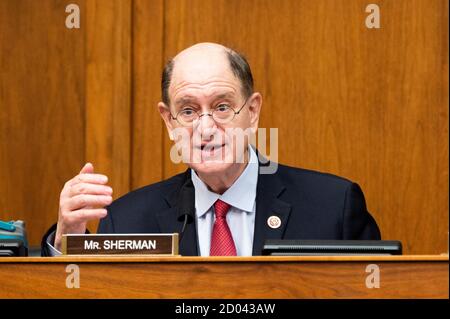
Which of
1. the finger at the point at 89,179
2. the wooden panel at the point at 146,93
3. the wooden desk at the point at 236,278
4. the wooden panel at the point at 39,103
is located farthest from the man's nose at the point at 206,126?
the wooden panel at the point at 39,103

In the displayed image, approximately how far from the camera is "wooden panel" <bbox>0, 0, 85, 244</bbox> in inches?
143

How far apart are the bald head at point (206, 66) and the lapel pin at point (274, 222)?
0.35 meters

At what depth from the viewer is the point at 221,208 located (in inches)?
107

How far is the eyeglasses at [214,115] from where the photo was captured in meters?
2.76

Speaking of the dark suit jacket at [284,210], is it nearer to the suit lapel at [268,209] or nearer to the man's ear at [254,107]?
the suit lapel at [268,209]

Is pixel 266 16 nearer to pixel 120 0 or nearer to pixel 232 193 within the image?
pixel 120 0

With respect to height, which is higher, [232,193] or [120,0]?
[120,0]

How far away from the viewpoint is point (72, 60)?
3656 millimetres

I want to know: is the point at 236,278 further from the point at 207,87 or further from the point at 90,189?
the point at 207,87

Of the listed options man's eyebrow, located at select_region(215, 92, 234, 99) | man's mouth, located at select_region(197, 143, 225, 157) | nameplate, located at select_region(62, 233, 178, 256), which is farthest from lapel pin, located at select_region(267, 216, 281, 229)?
nameplate, located at select_region(62, 233, 178, 256)

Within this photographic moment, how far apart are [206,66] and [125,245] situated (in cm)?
82

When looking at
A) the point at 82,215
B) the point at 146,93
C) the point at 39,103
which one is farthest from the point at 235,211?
the point at 39,103
